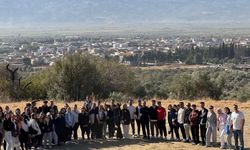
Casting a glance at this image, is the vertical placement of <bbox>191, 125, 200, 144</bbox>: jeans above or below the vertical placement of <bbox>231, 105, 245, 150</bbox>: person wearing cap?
below

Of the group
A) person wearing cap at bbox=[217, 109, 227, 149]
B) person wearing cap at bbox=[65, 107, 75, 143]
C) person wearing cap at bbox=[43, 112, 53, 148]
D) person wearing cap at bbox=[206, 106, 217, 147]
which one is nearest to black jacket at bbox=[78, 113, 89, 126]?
person wearing cap at bbox=[65, 107, 75, 143]

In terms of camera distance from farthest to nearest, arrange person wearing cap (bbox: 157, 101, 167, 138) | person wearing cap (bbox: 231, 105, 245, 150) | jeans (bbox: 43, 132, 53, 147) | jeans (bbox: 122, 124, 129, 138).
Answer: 1. jeans (bbox: 122, 124, 129, 138)
2. person wearing cap (bbox: 157, 101, 167, 138)
3. jeans (bbox: 43, 132, 53, 147)
4. person wearing cap (bbox: 231, 105, 245, 150)

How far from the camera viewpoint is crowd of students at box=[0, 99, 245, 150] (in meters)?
20.4

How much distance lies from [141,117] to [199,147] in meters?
3.19

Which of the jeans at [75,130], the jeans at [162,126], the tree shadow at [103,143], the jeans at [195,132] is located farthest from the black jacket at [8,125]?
the jeans at [195,132]

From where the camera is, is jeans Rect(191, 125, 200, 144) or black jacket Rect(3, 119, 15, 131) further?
jeans Rect(191, 125, 200, 144)

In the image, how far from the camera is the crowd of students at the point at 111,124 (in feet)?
66.9

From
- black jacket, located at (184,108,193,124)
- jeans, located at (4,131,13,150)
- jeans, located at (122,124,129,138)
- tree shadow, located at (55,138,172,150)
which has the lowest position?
tree shadow, located at (55,138,172,150)

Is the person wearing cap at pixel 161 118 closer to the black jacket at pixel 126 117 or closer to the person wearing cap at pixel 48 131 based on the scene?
the black jacket at pixel 126 117

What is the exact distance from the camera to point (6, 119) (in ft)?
65.7

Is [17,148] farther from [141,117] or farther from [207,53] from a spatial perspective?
[207,53]

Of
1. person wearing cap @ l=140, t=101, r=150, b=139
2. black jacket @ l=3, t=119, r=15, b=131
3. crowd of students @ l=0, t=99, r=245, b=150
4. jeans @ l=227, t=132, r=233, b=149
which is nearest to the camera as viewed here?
black jacket @ l=3, t=119, r=15, b=131

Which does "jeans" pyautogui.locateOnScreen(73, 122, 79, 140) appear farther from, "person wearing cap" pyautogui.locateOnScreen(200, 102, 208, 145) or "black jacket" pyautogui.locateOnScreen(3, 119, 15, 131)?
"person wearing cap" pyautogui.locateOnScreen(200, 102, 208, 145)

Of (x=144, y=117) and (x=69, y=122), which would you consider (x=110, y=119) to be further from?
(x=69, y=122)
